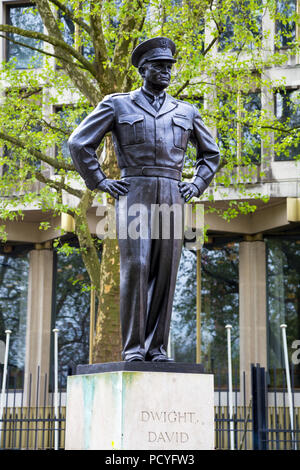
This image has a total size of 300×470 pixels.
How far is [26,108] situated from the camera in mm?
18297

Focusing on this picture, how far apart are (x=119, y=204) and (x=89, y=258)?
991 cm

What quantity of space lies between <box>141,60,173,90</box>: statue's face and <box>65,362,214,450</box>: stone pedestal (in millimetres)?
2374

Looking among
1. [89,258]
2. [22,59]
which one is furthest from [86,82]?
[22,59]

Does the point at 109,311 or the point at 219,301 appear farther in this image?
the point at 219,301

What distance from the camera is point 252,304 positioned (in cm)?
2398

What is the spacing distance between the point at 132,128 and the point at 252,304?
673 inches

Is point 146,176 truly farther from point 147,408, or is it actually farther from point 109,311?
point 109,311

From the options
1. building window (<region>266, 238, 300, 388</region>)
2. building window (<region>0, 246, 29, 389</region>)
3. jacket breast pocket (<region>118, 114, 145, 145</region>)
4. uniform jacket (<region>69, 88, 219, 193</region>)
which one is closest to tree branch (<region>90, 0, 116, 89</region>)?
uniform jacket (<region>69, 88, 219, 193</region>)

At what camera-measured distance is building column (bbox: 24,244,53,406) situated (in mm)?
25203

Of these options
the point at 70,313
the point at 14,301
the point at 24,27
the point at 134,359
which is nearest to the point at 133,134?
the point at 134,359

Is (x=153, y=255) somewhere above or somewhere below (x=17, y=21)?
below

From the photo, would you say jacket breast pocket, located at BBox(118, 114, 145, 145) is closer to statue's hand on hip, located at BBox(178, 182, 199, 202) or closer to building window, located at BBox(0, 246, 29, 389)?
statue's hand on hip, located at BBox(178, 182, 199, 202)

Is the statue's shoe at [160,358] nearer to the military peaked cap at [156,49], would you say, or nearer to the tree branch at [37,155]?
the military peaked cap at [156,49]

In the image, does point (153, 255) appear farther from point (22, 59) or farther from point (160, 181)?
point (22, 59)
